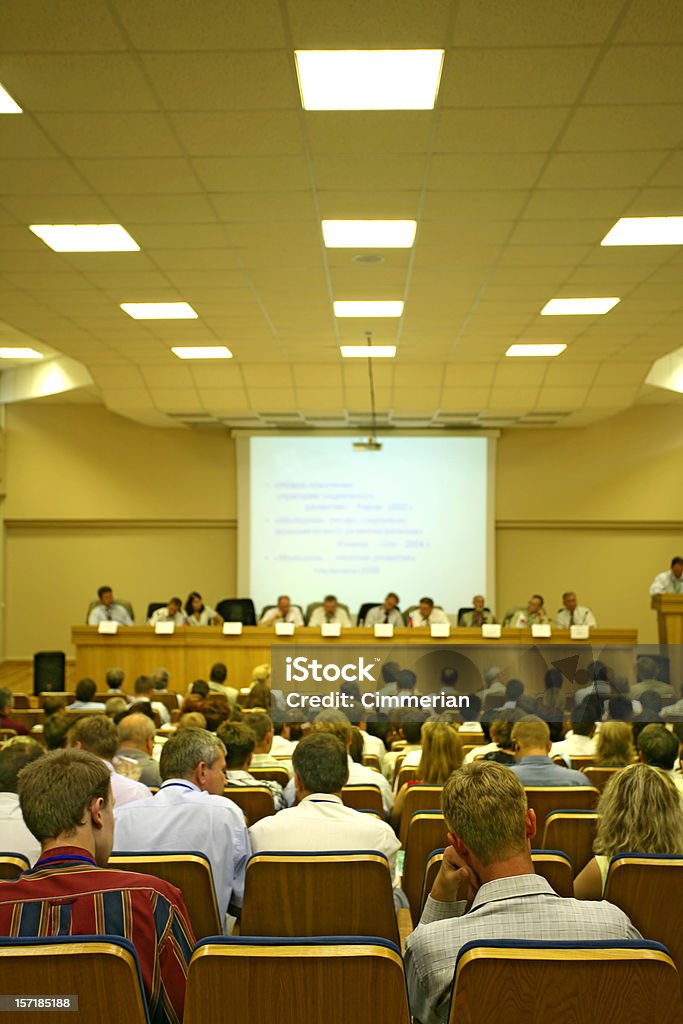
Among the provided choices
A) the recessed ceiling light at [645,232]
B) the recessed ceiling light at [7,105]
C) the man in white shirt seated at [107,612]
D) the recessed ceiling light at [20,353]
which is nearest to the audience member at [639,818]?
the recessed ceiling light at [7,105]

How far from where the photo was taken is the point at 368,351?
10.8m

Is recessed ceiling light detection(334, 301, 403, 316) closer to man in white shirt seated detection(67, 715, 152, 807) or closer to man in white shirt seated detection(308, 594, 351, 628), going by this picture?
man in white shirt seated detection(308, 594, 351, 628)

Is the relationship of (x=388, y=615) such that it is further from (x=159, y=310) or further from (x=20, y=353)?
(x=20, y=353)

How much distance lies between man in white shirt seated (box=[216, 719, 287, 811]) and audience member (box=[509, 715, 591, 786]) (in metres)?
1.09

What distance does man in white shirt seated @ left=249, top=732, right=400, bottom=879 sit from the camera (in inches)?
129

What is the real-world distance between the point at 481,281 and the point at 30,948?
262 inches

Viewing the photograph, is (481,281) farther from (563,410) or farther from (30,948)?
(30,948)

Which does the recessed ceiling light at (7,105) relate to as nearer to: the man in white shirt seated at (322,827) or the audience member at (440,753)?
the man in white shirt seated at (322,827)

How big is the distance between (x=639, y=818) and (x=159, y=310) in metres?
6.83

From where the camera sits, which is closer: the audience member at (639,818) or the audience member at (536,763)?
the audience member at (639,818)

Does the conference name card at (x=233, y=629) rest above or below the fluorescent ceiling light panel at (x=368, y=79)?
below

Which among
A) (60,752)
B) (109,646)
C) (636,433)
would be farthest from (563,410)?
(60,752)

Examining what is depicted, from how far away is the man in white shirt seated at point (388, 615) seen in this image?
1238 centimetres

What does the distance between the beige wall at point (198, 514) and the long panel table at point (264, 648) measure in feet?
13.2
